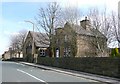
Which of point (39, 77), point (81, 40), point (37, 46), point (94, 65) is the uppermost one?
point (81, 40)

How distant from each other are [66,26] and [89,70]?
16230 millimetres

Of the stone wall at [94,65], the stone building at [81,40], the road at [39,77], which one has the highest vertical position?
the stone building at [81,40]

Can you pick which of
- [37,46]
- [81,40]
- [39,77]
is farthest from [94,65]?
[37,46]

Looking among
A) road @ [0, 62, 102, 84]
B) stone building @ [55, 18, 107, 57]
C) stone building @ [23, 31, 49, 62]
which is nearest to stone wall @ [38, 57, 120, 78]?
road @ [0, 62, 102, 84]

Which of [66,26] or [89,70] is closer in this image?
[89,70]

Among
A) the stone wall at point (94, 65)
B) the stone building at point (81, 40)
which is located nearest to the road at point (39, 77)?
the stone wall at point (94, 65)

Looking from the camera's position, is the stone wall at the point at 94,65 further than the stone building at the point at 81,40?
No

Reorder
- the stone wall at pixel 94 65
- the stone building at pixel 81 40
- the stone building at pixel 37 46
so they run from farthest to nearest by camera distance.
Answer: the stone building at pixel 37 46, the stone building at pixel 81 40, the stone wall at pixel 94 65

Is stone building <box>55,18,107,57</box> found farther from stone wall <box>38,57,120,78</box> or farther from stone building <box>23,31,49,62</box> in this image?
stone building <box>23,31,49,62</box>

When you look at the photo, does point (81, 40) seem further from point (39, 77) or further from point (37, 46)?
point (37, 46)

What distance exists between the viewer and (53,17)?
164ft

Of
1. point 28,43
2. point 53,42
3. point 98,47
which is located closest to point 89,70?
point 98,47

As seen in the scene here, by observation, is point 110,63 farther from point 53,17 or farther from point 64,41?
point 53,17

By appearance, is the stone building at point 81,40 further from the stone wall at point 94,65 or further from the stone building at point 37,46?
the stone building at point 37,46
